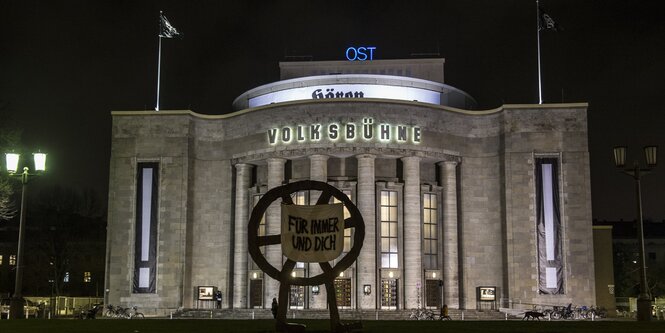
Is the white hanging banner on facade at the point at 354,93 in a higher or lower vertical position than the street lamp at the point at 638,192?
higher

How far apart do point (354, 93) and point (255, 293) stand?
16375 mm

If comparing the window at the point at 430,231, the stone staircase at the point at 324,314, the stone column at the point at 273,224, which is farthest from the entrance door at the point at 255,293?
the window at the point at 430,231

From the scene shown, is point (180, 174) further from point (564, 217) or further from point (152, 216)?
point (564, 217)

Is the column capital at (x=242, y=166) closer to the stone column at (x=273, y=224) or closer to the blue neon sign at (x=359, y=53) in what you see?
the stone column at (x=273, y=224)

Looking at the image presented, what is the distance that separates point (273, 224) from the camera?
185 feet

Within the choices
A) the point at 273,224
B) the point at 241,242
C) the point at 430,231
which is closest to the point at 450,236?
the point at 430,231

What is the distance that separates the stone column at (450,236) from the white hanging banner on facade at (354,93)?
6537 millimetres

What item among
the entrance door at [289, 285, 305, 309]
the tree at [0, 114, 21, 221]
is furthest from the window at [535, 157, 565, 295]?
the tree at [0, 114, 21, 221]

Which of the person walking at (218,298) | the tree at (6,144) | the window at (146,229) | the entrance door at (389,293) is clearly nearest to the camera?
the tree at (6,144)

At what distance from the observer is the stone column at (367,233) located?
53.8 m

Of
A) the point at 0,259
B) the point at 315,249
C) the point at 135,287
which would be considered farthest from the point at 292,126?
the point at 0,259

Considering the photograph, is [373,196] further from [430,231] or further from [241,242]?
[241,242]

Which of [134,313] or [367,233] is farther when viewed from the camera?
[134,313]

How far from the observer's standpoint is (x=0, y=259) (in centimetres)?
10950
